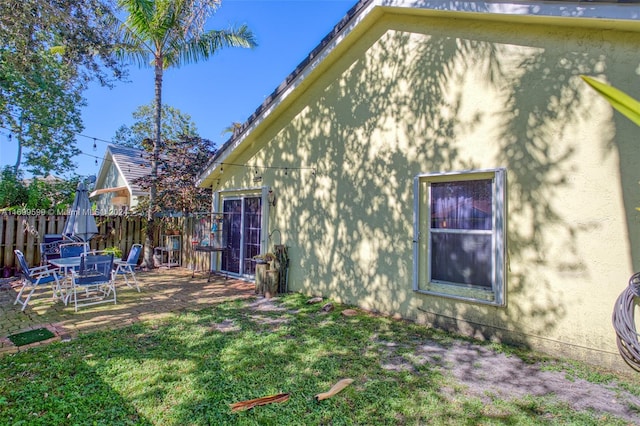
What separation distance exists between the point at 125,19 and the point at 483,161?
12201 millimetres

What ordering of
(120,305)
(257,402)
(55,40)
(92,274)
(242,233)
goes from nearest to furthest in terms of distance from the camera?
(257,402) → (92,274) → (120,305) → (55,40) → (242,233)

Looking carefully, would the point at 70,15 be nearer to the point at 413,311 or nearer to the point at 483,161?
the point at 483,161

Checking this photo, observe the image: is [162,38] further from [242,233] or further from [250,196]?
[242,233]

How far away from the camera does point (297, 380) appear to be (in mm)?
3549

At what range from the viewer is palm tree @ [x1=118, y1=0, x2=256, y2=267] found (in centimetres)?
1052

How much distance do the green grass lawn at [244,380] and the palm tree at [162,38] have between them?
308 inches

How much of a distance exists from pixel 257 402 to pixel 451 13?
6.09m

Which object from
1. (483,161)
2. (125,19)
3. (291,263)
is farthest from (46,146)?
(483,161)

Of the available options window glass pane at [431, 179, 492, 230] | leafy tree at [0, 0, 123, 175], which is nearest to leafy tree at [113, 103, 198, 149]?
leafy tree at [0, 0, 123, 175]

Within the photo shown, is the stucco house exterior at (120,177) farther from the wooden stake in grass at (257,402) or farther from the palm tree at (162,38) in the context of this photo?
the wooden stake in grass at (257,402)

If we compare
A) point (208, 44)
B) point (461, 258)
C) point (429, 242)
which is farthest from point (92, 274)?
point (208, 44)

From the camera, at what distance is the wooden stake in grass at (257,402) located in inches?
119

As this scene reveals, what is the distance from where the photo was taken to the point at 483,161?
4824 millimetres

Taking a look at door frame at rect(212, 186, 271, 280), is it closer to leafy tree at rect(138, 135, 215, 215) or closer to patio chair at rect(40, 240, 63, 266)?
leafy tree at rect(138, 135, 215, 215)
